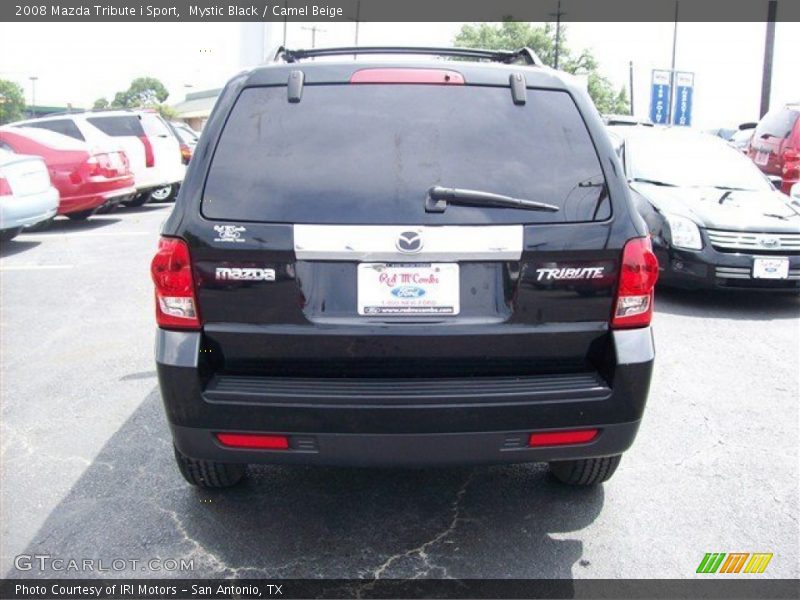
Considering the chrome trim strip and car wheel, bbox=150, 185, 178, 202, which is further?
car wheel, bbox=150, 185, 178, 202

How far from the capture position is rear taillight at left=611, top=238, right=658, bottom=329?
2914 millimetres

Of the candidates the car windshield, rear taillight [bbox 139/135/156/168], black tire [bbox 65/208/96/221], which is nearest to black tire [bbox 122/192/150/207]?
rear taillight [bbox 139/135/156/168]

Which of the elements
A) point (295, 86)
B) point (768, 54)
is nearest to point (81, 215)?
point (295, 86)

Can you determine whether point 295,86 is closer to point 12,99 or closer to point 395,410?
point 395,410

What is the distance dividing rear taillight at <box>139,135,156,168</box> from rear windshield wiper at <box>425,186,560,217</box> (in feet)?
43.2

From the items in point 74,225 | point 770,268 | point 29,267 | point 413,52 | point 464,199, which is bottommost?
point 74,225

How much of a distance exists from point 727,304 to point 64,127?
10774 mm

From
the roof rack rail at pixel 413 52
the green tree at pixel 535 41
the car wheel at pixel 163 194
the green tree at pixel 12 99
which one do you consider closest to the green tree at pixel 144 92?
the green tree at pixel 12 99

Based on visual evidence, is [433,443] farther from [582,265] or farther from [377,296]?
[582,265]

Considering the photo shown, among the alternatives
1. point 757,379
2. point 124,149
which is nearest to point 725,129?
point 124,149

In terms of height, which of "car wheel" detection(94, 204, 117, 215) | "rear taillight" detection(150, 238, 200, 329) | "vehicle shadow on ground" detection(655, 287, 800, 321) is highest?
"rear taillight" detection(150, 238, 200, 329)

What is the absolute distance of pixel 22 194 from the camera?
32.8ft

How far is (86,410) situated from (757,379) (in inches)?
170

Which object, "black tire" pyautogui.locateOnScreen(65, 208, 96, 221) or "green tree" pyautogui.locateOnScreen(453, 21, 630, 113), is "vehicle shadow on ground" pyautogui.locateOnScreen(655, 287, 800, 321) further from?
"green tree" pyautogui.locateOnScreen(453, 21, 630, 113)
